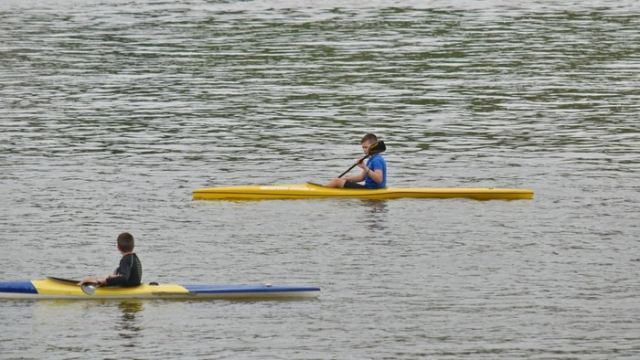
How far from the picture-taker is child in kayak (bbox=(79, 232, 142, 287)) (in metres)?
23.7

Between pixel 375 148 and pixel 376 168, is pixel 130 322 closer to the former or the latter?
pixel 375 148

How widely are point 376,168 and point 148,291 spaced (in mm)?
9615

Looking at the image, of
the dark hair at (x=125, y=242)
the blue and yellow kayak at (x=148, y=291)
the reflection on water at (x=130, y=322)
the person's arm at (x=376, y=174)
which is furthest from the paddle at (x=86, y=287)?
the person's arm at (x=376, y=174)

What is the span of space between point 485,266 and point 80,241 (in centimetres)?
729

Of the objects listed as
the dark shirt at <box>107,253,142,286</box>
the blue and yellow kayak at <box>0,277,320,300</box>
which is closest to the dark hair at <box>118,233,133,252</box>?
the dark shirt at <box>107,253,142,286</box>

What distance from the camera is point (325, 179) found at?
119 ft

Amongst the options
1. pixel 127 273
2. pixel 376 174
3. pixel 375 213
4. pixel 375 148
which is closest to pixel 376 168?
pixel 376 174

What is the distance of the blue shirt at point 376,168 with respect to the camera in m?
32.5

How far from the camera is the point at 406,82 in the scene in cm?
5619

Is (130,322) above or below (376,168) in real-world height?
below

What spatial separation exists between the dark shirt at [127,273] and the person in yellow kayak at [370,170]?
29.5ft

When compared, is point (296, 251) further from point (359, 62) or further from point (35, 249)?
point (359, 62)

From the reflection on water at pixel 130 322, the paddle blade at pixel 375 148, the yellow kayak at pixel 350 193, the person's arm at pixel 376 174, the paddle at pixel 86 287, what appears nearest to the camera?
the reflection on water at pixel 130 322

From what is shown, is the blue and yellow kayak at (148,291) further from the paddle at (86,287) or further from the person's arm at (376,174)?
the person's arm at (376,174)
